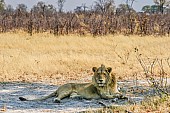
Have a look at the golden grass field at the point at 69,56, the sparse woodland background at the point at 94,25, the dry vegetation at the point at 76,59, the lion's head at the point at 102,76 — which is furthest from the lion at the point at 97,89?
the sparse woodland background at the point at 94,25

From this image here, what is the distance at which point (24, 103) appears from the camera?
7.86 m

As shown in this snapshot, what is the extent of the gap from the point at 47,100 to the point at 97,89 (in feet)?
3.22

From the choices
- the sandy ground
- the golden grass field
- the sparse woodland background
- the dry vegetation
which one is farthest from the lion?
the sparse woodland background

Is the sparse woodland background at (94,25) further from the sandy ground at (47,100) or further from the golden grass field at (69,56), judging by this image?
the sandy ground at (47,100)

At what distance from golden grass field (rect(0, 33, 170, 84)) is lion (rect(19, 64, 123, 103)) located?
2821 mm

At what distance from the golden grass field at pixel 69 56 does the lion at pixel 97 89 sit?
2.82m

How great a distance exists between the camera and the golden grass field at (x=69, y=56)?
12163mm

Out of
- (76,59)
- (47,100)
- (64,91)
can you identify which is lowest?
(47,100)

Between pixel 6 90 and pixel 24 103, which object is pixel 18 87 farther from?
pixel 24 103

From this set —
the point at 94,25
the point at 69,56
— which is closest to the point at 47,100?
the point at 69,56

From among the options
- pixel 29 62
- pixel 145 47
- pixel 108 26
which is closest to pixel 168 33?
pixel 108 26

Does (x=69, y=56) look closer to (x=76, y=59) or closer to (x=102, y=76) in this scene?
(x=76, y=59)

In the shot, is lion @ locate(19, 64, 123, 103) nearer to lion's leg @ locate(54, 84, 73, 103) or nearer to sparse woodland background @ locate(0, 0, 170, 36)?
lion's leg @ locate(54, 84, 73, 103)

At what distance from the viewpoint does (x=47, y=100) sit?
26.8 feet
